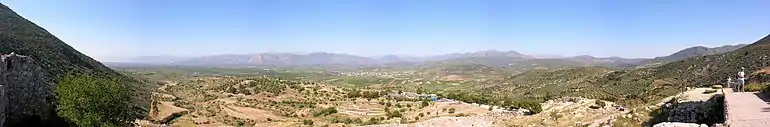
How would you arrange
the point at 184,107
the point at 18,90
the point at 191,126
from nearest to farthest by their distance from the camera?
the point at 18,90
the point at 191,126
the point at 184,107

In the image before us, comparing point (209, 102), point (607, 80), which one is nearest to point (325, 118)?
point (209, 102)

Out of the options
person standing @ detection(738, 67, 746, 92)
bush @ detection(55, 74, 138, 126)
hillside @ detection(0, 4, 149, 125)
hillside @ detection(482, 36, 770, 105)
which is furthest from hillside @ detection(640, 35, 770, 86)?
hillside @ detection(0, 4, 149, 125)

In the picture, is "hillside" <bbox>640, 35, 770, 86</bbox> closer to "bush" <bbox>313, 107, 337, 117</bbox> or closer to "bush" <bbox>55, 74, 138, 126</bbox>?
"bush" <bbox>313, 107, 337, 117</bbox>

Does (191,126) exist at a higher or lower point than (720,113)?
lower

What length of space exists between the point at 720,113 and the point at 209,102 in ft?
189

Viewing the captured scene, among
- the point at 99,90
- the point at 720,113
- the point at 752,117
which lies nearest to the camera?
the point at 752,117

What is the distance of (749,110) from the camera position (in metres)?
15.8

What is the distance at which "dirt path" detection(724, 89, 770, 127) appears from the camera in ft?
43.7

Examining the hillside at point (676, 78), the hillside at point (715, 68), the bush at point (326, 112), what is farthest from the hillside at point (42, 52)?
the hillside at point (715, 68)

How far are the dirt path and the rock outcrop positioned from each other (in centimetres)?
2496

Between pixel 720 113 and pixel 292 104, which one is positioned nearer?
pixel 720 113

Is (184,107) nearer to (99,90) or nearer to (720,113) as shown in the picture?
(99,90)

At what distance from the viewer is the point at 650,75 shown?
90.9m

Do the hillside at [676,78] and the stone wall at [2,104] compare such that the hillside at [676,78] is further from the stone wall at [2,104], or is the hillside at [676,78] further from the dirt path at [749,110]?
the stone wall at [2,104]
